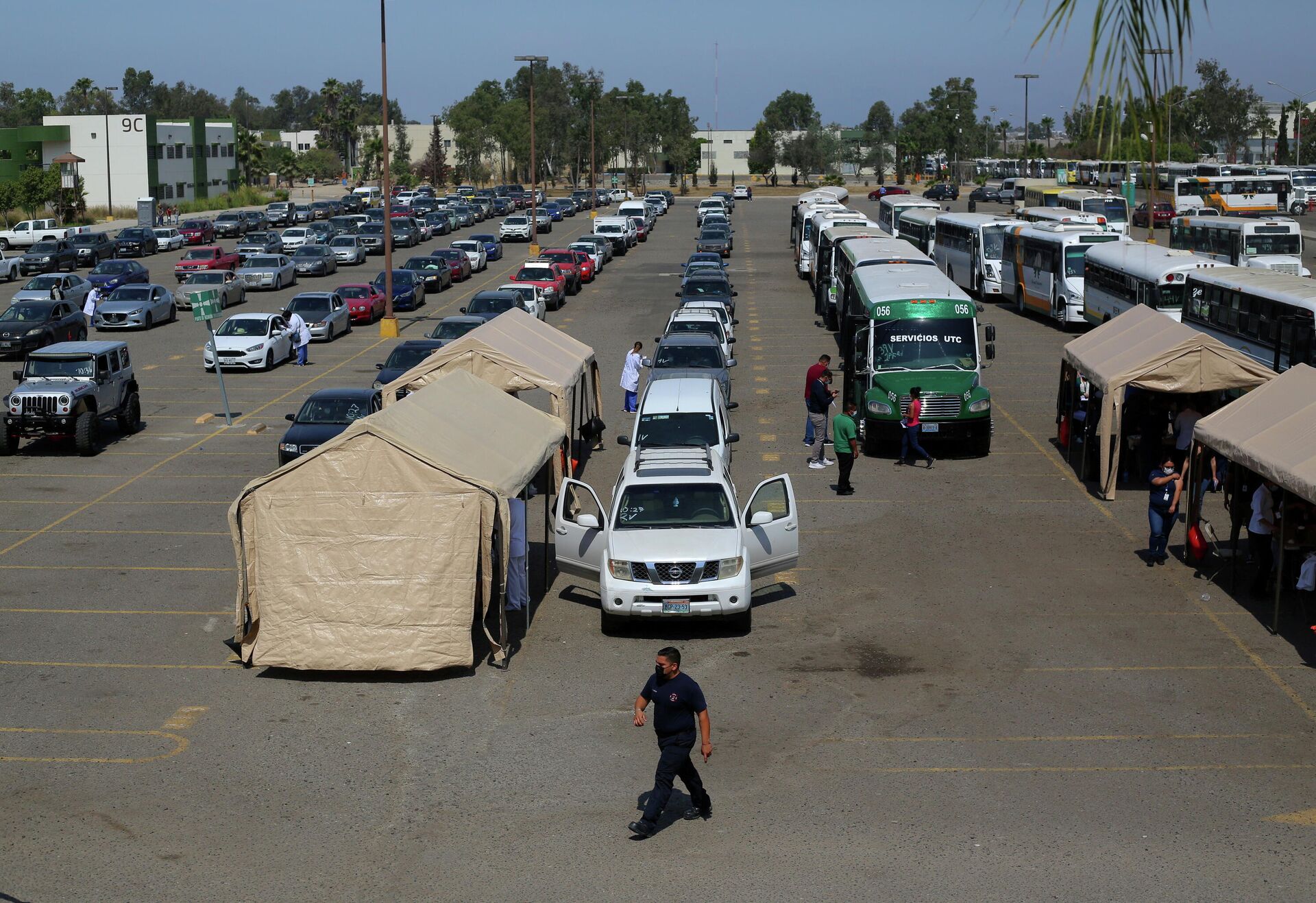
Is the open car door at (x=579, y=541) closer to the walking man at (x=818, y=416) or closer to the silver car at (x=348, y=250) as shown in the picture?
the walking man at (x=818, y=416)

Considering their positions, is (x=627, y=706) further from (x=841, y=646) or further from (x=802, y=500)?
(x=802, y=500)

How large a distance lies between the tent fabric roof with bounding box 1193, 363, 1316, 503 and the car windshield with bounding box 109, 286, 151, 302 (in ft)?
115

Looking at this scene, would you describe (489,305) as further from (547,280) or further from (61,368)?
(61,368)

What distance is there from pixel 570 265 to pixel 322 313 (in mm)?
15006

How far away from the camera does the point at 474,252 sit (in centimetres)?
5919

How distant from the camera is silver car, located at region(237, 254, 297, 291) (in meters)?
51.0

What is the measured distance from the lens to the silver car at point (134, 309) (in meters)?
41.7

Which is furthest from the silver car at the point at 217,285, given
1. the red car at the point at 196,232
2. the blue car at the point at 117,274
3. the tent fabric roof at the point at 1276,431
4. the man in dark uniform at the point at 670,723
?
the man in dark uniform at the point at 670,723

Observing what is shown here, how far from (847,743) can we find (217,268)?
48.7 m

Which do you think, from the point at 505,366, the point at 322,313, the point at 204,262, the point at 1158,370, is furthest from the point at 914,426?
the point at 204,262

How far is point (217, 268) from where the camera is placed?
55.1 m

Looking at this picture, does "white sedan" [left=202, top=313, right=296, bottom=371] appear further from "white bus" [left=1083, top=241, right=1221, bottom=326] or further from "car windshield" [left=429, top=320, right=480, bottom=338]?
"white bus" [left=1083, top=241, right=1221, bottom=326]

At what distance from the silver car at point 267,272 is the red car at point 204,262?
2.04 meters

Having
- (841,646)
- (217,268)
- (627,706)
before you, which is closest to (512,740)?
(627,706)
